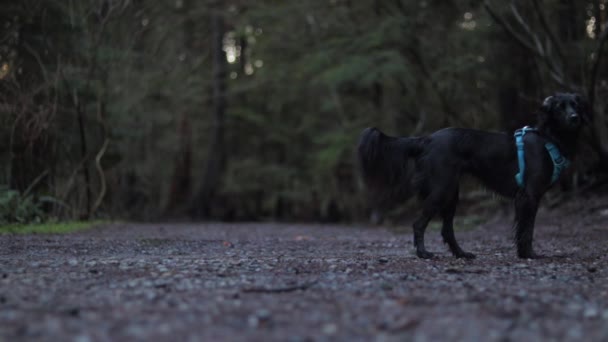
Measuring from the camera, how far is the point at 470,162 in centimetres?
737

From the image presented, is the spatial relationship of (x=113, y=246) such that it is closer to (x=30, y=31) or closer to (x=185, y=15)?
(x=30, y=31)

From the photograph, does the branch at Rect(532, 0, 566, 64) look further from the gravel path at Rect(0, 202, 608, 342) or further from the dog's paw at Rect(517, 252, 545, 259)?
the dog's paw at Rect(517, 252, 545, 259)

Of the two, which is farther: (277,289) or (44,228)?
(44,228)

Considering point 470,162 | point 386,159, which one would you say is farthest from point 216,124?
point 470,162

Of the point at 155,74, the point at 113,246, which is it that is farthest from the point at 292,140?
the point at 113,246

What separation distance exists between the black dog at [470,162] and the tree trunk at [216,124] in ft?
58.1

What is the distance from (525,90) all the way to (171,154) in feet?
55.7

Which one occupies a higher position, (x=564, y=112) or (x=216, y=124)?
(x=216, y=124)

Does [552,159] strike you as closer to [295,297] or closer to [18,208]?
[295,297]

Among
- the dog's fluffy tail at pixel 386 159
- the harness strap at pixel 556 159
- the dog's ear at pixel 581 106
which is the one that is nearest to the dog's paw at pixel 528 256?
the harness strap at pixel 556 159

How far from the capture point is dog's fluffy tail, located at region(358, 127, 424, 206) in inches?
287

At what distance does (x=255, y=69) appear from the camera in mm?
28078

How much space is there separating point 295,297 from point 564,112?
4.19 meters

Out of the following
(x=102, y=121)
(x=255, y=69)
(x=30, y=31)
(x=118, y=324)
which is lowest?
(x=118, y=324)
